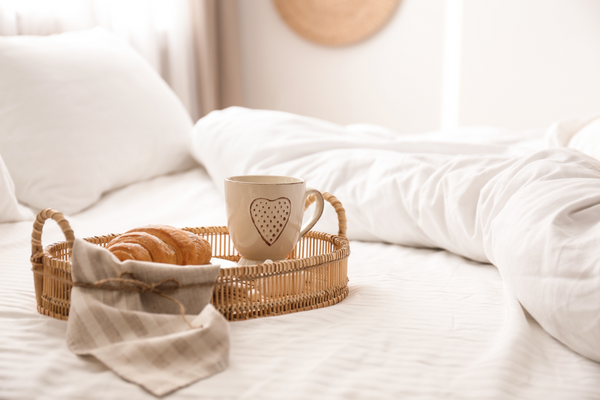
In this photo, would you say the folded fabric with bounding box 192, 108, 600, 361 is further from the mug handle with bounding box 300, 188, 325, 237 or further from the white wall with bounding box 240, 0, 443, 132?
the white wall with bounding box 240, 0, 443, 132

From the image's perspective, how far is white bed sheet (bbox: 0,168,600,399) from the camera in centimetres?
37

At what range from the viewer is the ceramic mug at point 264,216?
0.54 m

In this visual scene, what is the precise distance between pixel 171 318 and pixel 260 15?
7.81 ft

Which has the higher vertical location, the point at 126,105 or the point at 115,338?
the point at 126,105

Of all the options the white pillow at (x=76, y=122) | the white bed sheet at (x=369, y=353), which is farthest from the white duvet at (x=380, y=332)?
the white pillow at (x=76, y=122)

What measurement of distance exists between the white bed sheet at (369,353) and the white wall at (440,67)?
77.8 inches

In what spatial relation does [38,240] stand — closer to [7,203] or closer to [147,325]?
[147,325]

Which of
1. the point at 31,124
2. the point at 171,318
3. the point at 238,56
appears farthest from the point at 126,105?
the point at 238,56

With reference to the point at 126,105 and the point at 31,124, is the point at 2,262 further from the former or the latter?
the point at 126,105

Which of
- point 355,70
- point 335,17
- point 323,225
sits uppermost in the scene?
point 335,17

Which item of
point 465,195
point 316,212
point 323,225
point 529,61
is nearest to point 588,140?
point 465,195

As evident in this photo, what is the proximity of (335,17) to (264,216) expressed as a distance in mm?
2151

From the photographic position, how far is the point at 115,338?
401 mm

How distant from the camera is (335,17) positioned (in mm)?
2479
